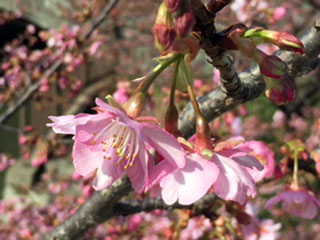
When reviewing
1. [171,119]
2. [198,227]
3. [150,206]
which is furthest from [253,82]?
[198,227]

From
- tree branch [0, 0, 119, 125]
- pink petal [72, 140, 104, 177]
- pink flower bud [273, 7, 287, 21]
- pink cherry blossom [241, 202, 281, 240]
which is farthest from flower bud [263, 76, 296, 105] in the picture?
pink flower bud [273, 7, 287, 21]

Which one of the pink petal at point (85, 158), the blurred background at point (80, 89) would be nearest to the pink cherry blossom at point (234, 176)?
the pink petal at point (85, 158)

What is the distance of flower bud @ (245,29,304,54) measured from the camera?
0.61 meters

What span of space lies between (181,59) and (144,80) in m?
0.07

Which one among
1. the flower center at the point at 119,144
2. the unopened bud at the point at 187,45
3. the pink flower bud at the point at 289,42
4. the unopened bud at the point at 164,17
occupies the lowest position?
the flower center at the point at 119,144

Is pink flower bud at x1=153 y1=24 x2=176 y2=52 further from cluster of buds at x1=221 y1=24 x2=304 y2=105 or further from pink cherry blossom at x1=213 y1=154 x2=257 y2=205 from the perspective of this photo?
pink cherry blossom at x1=213 y1=154 x2=257 y2=205

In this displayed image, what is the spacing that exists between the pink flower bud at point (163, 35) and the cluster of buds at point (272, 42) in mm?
142

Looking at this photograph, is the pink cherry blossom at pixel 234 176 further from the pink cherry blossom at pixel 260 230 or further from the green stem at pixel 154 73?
the pink cherry blossom at pixel 260 230

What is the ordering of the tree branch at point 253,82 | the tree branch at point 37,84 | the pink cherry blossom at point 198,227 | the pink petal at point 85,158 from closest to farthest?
the pink petal at point 85,158
the tree branch at point 253,82
the pink cherry blossom at point 198,227
the tree branch at point 37,84

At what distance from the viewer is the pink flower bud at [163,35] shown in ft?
1.73

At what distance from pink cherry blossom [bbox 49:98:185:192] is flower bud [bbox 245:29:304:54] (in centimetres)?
22

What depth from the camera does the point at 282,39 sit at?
62cm

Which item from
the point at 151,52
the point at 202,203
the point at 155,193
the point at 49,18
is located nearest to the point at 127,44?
the point at 151,52

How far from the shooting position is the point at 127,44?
6.91 metres
